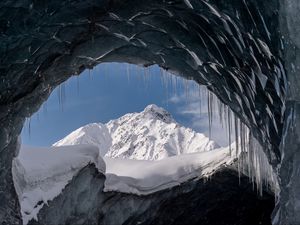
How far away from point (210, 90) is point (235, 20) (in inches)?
120

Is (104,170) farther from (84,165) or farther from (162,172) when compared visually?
(162,172)

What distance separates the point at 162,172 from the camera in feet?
51.3

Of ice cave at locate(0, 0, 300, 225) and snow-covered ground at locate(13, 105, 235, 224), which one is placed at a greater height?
ice cave at locate(0, 0, 300, 225)

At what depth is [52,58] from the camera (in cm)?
724

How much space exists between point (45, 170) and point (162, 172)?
434 cm

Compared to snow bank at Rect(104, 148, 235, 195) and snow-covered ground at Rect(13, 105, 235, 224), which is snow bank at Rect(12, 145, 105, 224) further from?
snow bank at Rect(104, 148, 235, 195)

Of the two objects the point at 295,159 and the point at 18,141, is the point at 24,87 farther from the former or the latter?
the point at 295,159

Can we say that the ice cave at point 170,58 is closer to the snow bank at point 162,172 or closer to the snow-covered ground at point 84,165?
the snow-covered ground at point 84,165

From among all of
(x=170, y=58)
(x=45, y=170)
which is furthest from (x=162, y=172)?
(x=170, y=58)

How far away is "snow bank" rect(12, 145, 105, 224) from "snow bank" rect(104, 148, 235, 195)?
1.01m

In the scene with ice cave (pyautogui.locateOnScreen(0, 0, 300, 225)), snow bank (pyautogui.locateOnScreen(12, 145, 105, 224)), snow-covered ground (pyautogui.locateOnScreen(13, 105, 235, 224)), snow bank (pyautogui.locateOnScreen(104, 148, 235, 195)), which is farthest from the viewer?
snow bank (pyautogui.locateOnScreen(104, 148, 235, 195))

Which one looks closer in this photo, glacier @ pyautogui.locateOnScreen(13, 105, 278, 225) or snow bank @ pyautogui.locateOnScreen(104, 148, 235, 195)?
glacier @ pyautogui.locateOnScreen(13, 105, 278, 225)

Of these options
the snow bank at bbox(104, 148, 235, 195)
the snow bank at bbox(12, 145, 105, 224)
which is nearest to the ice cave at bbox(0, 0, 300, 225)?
the snow bank at bbox(12, 145, 105, 224)

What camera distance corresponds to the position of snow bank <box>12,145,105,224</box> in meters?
11.4
